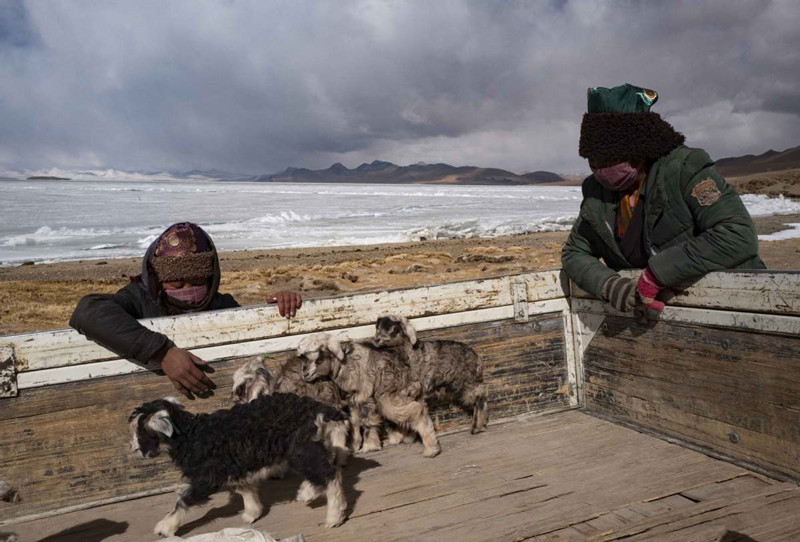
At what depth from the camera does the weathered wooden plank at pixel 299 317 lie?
378 cm

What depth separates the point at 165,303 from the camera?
14.8 ft

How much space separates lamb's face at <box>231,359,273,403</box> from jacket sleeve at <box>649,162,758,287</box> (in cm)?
276

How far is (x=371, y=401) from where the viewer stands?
4656 millimetres

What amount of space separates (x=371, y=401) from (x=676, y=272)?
239 centimetres

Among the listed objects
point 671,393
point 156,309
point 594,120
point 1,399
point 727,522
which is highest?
point 594,120

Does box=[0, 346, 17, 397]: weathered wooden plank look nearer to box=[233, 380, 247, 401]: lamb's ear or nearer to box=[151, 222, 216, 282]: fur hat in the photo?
box=[151, 222, 216, 282]: fur hat

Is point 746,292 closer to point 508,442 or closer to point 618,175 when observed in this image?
point 618,175

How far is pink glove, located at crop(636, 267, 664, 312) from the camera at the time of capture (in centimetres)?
412

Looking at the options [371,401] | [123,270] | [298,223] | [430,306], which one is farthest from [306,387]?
[298,223]

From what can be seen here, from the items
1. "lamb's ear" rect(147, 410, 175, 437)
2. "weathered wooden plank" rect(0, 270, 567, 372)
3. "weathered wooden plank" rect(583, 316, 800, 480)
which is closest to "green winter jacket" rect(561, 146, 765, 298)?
"weathered wooden plank" rect(583, 316, 800, 480)

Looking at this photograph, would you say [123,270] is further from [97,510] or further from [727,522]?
[727,522]

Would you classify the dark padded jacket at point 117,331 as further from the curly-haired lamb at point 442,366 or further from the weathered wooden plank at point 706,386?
the weathered wooden plank at point 706,386

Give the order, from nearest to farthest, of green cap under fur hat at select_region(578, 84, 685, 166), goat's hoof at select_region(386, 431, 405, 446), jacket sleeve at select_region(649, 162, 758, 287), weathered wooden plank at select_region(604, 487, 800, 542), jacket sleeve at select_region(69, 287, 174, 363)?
weathered wooden plank at select_region(604, 487, 800, 542)
jacket sleeve at select_region(69, 287, 174, 363)
jacket sleeve at select_region(649, 162, 758, 287)
green cap under fur hat at select_region(578, 84, 685, 166)
goat's hoof at select_region(386, 431, 405, 446)

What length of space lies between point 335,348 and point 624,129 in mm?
2594
